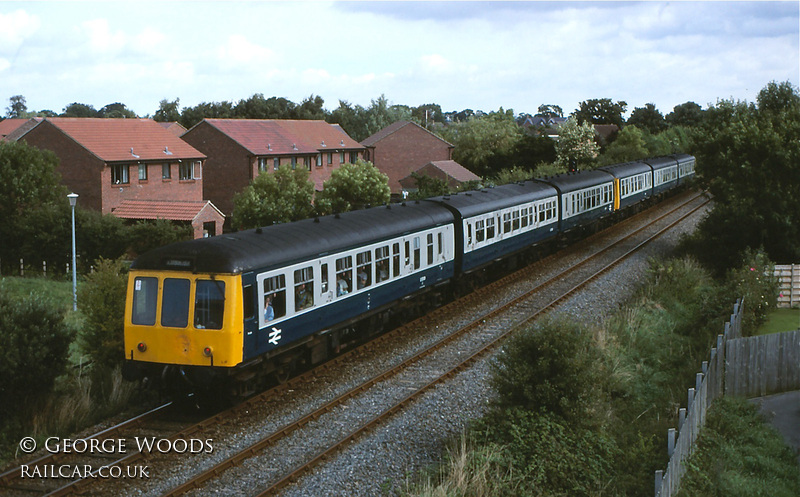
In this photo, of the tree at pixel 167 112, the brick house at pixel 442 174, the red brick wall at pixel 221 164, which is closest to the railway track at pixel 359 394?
the red brick wall at pixel 221 164

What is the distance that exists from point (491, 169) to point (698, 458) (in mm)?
64262

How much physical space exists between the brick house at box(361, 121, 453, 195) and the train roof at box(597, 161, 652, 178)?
25288 mm

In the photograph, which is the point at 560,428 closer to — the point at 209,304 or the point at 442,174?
the point at 209,304

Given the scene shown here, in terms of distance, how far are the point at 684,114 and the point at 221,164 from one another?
8723 cm

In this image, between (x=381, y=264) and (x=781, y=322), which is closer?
(x=381, y=264)

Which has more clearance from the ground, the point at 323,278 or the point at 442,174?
the point at 442,174

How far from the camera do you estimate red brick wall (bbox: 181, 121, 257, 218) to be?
53.9 m

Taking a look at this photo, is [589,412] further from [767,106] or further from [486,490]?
[767,106]

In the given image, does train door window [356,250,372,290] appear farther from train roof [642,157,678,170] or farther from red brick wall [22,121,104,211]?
train roof [642,157,678,170]

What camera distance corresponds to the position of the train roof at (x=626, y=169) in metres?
42.2

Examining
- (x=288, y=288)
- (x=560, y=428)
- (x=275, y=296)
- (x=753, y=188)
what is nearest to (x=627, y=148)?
(x=753, y=188)

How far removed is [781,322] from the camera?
72.4 ft

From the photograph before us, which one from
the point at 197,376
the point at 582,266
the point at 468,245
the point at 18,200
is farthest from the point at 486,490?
the point at 18,200

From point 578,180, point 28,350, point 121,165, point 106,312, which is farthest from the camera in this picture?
point 121,165
